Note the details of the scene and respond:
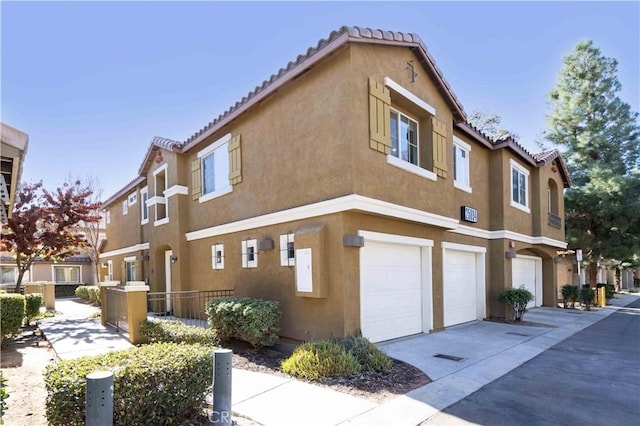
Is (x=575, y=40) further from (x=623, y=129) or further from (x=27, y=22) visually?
(x=27, y=22)

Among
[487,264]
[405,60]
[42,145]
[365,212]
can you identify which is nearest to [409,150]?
[405,60]

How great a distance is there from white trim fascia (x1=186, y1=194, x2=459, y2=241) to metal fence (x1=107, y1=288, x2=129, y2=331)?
346cm

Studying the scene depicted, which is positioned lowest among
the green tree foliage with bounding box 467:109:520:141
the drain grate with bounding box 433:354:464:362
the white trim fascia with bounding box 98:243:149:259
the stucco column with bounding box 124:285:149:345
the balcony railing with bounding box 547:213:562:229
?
the drain grate with bounding box 433:354:464:362

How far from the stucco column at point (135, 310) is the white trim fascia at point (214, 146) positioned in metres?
5.46

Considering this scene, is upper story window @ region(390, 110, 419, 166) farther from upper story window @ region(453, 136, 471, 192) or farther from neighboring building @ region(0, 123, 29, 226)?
neighboring building @ region(0, 123, 29, 226)

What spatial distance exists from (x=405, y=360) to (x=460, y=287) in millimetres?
5921

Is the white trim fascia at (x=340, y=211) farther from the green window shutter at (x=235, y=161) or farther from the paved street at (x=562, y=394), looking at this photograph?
the paved street at (x=562, y=394)

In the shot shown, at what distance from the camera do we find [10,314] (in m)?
10.3

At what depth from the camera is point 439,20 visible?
1140cm

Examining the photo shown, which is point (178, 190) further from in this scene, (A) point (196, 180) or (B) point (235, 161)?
(B) point (235, 161)

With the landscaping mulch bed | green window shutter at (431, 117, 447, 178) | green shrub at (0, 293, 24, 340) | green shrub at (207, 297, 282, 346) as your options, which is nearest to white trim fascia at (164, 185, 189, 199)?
green shrub at (0, 293, 24, 340)

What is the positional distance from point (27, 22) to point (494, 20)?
492 inches

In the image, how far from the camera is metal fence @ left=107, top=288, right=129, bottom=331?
10469 mm

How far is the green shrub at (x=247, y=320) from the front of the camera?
881cm
